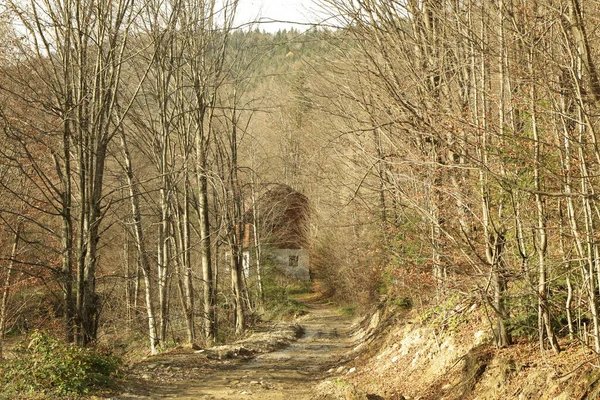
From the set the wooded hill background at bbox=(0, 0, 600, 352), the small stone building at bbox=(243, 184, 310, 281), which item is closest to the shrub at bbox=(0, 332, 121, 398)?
the wooded hill background at bbox=(0, 0, 600, 352)

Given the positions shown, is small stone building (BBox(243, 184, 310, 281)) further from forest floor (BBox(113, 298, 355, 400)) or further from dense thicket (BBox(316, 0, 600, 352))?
dense thicket (BBox(316, 0, 600, 352))

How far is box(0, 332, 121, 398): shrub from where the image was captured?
7801mm

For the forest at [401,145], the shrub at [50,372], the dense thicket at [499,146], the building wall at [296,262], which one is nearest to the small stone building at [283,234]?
the building wall at [296,262]

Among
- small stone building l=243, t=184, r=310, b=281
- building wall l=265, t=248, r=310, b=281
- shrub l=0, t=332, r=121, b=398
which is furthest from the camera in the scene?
building wall l=265, t=248, r=310, b=281

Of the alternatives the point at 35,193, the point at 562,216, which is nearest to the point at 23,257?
the point at 35,193

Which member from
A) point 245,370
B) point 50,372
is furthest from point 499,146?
point 245,370

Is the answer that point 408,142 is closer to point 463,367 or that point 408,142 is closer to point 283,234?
point 463,367

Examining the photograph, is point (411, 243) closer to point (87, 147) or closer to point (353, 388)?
point (353, 388)

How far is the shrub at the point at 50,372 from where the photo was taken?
7.80m

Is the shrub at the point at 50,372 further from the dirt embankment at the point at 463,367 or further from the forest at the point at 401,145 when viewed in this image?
the dirt embankment at the point at 463,367

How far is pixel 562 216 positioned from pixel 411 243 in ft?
16.5

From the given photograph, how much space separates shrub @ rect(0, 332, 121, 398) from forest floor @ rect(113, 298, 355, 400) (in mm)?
566

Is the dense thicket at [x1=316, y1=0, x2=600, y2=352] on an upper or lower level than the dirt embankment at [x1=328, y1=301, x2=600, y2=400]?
upper

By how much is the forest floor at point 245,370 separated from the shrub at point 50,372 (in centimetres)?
57
